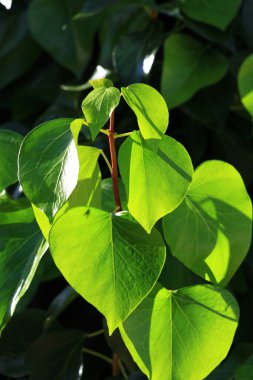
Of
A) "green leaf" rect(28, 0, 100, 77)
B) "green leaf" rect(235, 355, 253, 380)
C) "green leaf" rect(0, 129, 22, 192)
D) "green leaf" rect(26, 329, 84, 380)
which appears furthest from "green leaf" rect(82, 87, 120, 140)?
"green leaf" rect(28, 0, 100, 77)

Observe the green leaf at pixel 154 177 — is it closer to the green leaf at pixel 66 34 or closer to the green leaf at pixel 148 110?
the green leaf at pixel 148 110

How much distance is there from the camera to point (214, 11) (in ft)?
2.77

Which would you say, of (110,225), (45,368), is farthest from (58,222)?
(45,368)

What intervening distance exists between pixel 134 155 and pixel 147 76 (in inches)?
15.3

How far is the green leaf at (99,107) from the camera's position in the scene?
0.45m

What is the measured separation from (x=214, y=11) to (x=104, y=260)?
0.45 metres

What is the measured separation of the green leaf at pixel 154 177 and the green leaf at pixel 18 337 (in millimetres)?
355

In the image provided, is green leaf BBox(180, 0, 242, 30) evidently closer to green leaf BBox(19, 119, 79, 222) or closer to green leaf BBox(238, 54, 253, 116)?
green leaf BBox(238, 54, 253, 116)

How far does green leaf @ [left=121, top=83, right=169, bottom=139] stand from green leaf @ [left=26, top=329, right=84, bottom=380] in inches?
13.4

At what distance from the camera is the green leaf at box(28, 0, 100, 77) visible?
3.30 feet

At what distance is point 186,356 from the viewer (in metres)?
0.51

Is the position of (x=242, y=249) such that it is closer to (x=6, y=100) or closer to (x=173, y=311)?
(x=173, y=311)

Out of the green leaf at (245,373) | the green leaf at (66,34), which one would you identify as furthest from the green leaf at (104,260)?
the green leaf at (66,34)

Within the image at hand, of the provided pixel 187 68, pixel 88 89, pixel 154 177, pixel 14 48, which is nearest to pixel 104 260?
pixel 154 177
